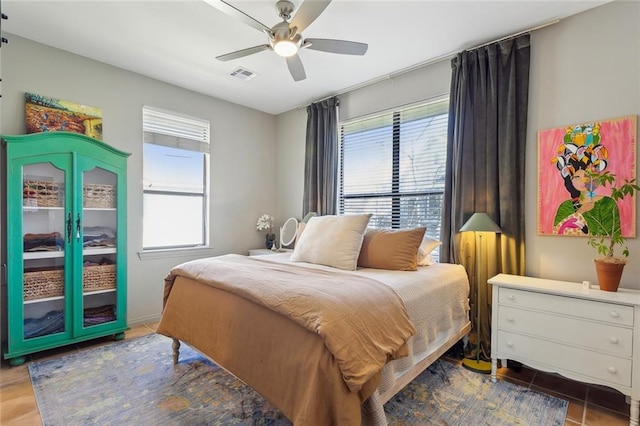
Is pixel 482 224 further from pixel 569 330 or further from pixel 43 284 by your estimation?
pixel 43 284

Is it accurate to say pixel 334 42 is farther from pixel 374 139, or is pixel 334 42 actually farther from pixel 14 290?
pixel 14 290

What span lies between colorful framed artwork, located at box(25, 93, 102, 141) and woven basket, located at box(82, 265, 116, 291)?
1.24 m

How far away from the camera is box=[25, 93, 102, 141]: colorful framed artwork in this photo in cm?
282

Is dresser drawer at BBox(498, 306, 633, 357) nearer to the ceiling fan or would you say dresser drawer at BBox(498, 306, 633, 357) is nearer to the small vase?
the ceiling fan

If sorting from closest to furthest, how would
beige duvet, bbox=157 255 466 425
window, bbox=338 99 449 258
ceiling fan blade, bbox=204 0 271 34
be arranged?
beige duvet, bbox=157 255 466 425
ceiling fan blade, bbox=204 0 271 34
window, bbox=338 99 449 258

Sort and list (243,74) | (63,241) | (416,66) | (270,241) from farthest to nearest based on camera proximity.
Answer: (270,241), (243,74), (416,66), (63,241)

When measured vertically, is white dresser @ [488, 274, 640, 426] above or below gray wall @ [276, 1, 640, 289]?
below

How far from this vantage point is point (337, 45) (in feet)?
7.74

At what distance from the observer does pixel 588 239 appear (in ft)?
7.85

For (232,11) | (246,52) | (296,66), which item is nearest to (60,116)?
(246,52)

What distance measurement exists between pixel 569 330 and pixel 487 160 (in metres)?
1.37

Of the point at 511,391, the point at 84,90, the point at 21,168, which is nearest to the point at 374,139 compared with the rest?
the point at 511,391

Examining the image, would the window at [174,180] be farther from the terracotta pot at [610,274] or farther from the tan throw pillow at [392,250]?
the terracotta pot at [610,274]

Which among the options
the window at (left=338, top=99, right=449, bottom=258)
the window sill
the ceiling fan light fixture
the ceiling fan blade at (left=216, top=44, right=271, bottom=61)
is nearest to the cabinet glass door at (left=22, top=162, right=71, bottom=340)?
the window sill
